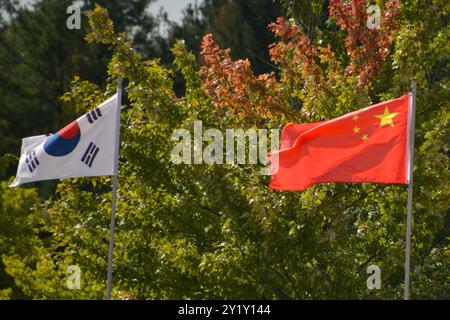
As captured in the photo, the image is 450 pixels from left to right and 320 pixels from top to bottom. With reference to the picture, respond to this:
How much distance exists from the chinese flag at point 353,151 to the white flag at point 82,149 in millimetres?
1724

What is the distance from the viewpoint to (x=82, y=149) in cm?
1110

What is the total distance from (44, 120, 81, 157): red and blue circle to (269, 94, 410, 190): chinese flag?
2094 millimetres

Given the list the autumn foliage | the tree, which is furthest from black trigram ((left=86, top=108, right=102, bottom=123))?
the autumn foliage

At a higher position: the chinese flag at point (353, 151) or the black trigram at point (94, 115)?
the black trigram at point (94, 115)

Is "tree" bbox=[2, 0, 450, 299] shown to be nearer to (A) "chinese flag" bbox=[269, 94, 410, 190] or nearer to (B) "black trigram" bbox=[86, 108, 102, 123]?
(A) "chinese flag" bbox=[269, 94, 410, 190]

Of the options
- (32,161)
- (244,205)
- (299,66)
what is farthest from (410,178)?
(299,66)

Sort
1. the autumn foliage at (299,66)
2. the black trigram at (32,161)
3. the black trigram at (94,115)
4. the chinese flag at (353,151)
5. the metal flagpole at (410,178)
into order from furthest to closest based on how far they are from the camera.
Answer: the autumn foliage at (299,66) → the black trigram at (32,161) → the black trigram at (94,115) → the chinese flag at (353,151) → the metal flagpole at (410,178)

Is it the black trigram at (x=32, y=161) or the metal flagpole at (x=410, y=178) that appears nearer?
the metal flagpole at (x=410, y=178)

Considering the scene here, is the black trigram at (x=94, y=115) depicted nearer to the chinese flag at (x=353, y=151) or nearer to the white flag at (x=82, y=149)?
the white flag at (x=82, y=149)

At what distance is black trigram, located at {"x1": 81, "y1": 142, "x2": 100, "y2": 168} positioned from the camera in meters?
11.0

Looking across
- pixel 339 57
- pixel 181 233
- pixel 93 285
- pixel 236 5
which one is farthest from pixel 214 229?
pixel 236 5

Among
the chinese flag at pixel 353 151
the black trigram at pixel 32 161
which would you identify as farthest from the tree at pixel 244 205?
the black trigram at pixel 32 161

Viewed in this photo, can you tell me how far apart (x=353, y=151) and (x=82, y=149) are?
276cm

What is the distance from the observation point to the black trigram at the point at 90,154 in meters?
11.0
